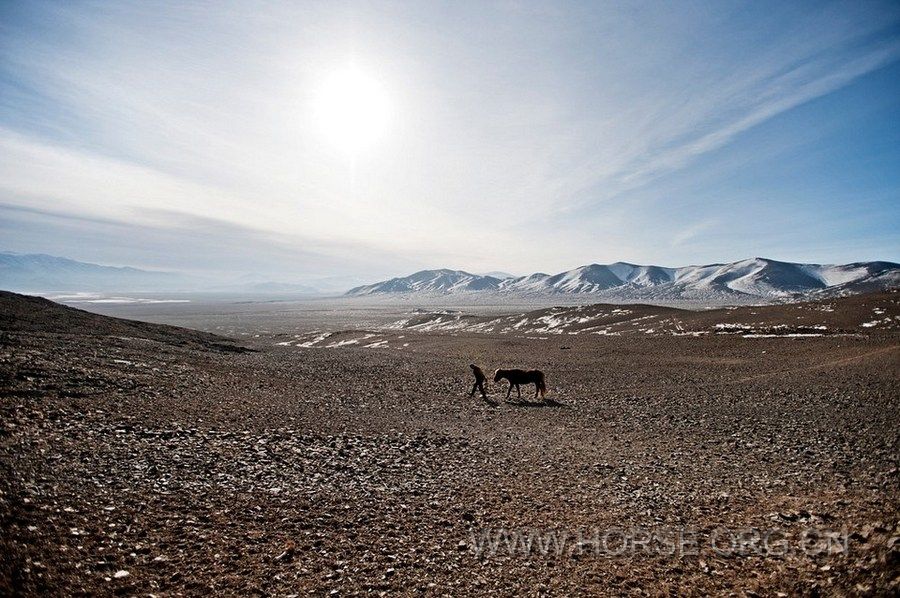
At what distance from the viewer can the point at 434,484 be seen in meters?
11.7

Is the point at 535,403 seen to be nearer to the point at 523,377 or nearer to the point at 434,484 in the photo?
the point at 523,377

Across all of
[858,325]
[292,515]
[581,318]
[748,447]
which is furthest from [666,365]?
[581,318]

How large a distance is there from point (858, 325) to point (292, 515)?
64157mm

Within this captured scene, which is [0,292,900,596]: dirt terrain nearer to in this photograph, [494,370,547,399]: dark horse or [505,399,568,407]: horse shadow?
[505,399,568,407]: horse shadow

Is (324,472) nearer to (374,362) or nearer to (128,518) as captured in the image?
(128,518)

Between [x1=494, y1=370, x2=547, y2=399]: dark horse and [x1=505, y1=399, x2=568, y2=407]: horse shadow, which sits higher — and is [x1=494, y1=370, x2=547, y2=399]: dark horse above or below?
above

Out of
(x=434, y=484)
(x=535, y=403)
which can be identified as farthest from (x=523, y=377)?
(x=434, y=484)

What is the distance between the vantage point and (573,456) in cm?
1449

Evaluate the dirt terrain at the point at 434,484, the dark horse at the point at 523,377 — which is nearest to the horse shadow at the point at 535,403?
the dirt terrain at the point at 434,484

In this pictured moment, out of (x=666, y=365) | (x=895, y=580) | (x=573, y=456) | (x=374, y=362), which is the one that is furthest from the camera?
(x=374, y=362)

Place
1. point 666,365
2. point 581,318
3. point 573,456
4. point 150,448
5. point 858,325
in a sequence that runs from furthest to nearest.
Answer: point 581,318
point 858,325
point 666,365
point 573,456
point 150,448

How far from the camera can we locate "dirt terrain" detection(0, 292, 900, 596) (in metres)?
7.17

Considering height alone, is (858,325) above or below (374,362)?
above

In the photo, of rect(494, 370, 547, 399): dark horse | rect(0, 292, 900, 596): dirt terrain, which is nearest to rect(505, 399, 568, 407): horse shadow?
rect(0, 292, 900, 596): dirt terrain
